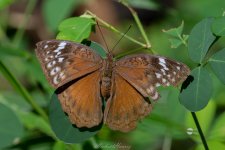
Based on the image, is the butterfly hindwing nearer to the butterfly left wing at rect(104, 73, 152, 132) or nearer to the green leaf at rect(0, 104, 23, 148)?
the butterfly left wing at rect(104, 73, 152, 132)

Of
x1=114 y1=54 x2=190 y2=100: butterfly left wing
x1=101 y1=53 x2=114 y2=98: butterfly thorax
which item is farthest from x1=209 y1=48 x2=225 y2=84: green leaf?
x1=101 y1=53 x2=114 y2=98: butterfly thorax

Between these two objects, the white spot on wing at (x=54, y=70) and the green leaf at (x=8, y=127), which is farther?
the green leaf at (x=8, y=127)

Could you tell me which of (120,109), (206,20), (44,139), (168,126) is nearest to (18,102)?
(44,139)

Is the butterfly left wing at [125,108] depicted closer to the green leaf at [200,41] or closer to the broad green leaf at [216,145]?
the green leaf at [200,41]

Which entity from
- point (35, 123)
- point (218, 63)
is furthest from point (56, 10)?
point (218, 63)

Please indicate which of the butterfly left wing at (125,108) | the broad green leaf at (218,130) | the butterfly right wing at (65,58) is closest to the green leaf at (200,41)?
the butterfly left wing at (125,108)

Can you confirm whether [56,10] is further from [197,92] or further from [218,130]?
[197,92]
